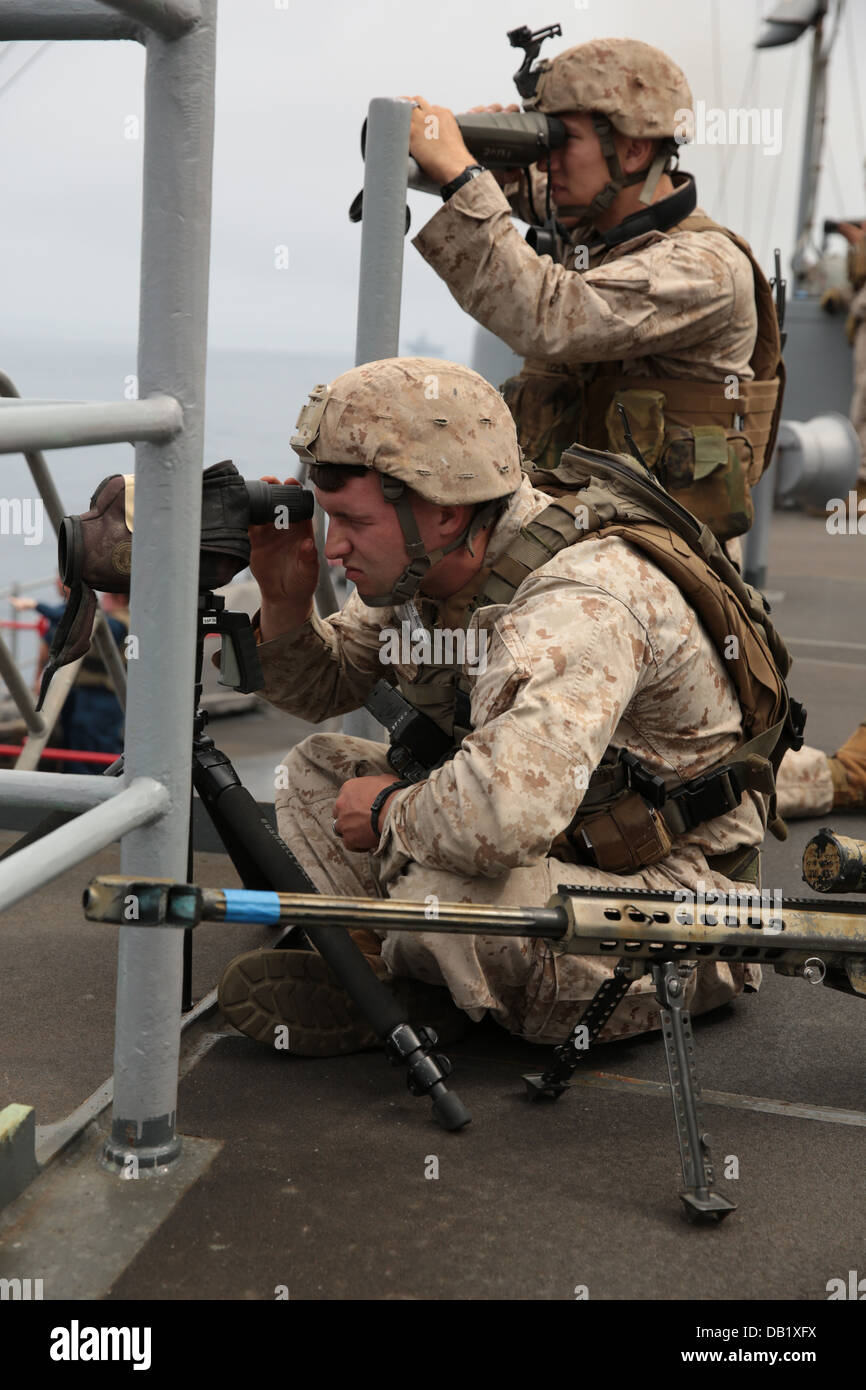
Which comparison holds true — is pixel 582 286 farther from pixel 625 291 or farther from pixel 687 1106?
pixel 687 1106

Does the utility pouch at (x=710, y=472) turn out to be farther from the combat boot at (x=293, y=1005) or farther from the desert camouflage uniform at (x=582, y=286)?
the combat boot at (x=293, y=1005)

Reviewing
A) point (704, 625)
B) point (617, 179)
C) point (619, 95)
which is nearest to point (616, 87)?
point (619, 95)

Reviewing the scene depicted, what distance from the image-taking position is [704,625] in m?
2.19

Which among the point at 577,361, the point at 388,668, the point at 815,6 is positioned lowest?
the point at 388,668

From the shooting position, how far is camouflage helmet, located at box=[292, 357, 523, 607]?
6.97 ft

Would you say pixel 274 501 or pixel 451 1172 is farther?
pixel 274 501

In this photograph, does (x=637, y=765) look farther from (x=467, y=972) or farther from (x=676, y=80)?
(x=676, y=80)

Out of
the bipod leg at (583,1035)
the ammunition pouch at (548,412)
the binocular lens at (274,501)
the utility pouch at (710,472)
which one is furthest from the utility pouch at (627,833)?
the ammunition pouch at (548,412)

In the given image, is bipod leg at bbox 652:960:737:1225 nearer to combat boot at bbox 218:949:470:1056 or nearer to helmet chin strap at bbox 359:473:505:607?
combat boot at bbox 218:949:470:1056

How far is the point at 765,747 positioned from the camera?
2246 mm

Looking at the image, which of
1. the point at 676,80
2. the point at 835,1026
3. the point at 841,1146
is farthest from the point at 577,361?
the point at 841,1146

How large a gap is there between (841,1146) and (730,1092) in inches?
8.3

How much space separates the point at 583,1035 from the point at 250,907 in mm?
675
